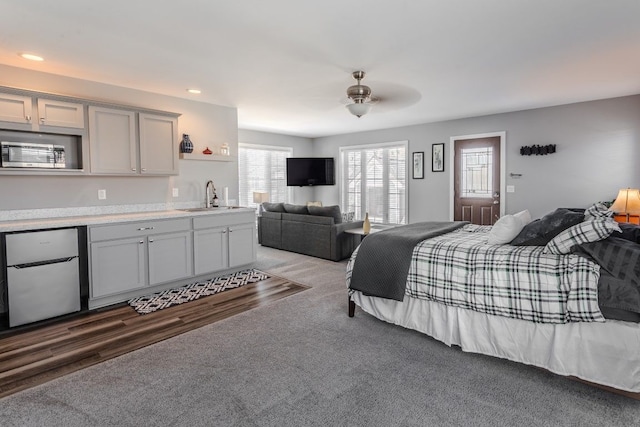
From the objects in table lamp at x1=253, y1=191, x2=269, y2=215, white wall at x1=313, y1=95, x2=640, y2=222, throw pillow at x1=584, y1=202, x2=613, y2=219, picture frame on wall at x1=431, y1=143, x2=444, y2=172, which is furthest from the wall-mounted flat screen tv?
throw pillow at x1=584, y1=202, x2=613, y2=219

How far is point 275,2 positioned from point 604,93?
183 inches

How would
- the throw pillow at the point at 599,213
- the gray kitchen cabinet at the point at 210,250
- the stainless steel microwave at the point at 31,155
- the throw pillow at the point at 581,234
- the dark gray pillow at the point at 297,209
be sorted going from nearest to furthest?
the throw pillow at the point at 581,234, the throw pillow at the point at 599,213, the stainless steel microwave at the point at 31,155, the gray kitchen cabinet at the point at 210,250, the dark gray pillow at the point at 297,209

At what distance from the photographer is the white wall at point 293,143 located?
7.32 metres

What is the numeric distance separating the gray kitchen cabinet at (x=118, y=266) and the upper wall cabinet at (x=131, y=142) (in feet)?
2.84

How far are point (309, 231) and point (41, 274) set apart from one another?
352cm

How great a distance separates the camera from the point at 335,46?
295 cm

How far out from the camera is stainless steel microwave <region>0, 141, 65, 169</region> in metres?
3.24

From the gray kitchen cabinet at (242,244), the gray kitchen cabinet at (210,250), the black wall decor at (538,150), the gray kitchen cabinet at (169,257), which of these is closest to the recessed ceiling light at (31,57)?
the gray kitchen cabinet at (169,257)

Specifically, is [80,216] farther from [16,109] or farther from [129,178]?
[16,109]

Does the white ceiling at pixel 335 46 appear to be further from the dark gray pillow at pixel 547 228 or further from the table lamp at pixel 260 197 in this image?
the table lamp at pixel 260 197

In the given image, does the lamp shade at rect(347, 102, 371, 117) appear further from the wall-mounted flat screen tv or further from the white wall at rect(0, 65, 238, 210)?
the wall-mounted flat screen tv

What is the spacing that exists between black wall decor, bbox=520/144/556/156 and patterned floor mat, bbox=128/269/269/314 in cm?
445

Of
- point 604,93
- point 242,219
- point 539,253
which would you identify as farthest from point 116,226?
point 604,93

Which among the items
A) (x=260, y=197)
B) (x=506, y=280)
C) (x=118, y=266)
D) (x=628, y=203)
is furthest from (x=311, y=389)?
(x=260, y=197)
